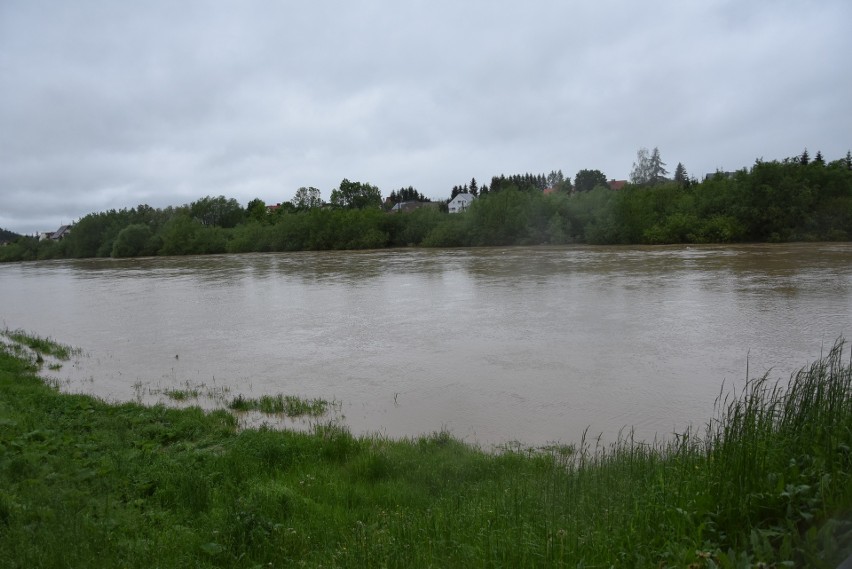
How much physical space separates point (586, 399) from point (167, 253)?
82422 millimetres

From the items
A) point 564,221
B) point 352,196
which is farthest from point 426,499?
point 352,196

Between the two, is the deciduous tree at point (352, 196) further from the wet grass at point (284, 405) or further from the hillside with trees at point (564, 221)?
the wet grass at point (284, 405)

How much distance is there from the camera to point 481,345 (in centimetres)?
1335

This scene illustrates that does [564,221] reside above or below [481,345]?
above

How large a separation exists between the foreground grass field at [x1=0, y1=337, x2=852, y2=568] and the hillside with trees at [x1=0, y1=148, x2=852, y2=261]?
48573mm

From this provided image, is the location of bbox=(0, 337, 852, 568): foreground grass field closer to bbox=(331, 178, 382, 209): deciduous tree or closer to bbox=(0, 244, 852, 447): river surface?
bbox=(0, 244, 852, 447): river surface

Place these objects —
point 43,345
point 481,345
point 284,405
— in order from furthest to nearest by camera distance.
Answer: point 43,345 → point 481,345 → point 284,405

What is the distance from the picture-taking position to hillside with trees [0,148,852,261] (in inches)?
1823

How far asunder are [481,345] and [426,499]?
8.22 m

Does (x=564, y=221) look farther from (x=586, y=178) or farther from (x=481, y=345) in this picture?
(x=586, y=178)

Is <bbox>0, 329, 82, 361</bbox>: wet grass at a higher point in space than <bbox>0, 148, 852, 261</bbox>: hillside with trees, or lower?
lower

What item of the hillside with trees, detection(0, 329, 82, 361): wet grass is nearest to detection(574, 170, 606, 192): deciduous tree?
the hillside with trees

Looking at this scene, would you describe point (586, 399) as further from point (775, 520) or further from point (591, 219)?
point (591, 219)

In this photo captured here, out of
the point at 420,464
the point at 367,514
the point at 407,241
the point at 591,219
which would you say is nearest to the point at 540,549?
the point at 367,514
